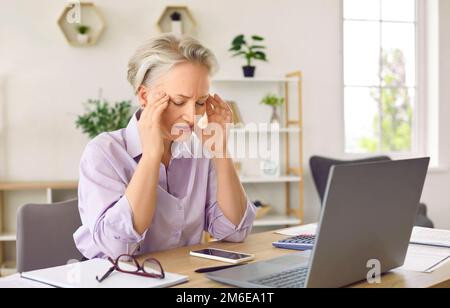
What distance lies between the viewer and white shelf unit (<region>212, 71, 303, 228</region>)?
4.12m

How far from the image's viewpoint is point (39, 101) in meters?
4.00

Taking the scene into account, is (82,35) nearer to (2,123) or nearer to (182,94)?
(2,123)

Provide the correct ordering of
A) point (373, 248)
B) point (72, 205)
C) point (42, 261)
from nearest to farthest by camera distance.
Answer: point (373, 248)
point (42, 261)
point (72, 205)

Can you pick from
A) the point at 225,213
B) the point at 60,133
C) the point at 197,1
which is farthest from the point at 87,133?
the point at 225,213

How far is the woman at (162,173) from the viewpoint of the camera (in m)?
1.47

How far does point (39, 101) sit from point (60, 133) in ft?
0.84

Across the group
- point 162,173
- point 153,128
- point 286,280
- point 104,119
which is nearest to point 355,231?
point 286,280

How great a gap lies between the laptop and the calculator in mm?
240

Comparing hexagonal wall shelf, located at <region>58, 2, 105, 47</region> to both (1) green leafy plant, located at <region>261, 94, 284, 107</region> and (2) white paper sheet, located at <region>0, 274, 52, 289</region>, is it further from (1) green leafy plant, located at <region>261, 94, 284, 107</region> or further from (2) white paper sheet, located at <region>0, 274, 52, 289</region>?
(2) white paper sheet, located at <region>0, 274, 52, 289</region>

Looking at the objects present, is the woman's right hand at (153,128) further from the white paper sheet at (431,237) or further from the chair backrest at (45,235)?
the white paper sheet at (431,237)

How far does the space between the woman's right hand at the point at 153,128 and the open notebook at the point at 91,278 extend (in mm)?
347

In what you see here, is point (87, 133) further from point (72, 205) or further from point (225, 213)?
point (225, 213)

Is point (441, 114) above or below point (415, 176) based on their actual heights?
above
